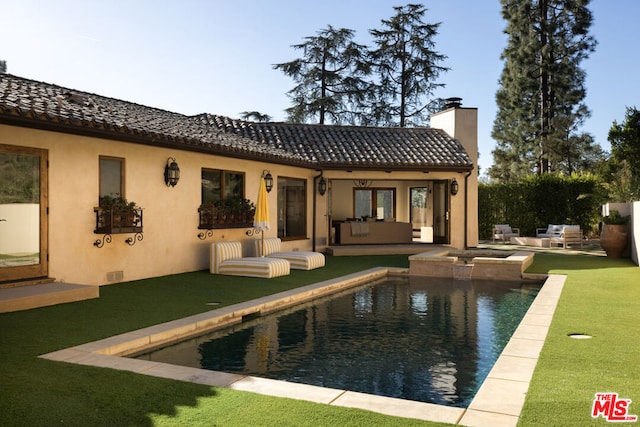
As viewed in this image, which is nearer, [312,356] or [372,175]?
[312,356]

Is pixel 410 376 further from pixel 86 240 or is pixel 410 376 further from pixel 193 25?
pixel 193 25

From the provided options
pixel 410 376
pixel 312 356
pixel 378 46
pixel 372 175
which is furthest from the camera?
pixel 378 46

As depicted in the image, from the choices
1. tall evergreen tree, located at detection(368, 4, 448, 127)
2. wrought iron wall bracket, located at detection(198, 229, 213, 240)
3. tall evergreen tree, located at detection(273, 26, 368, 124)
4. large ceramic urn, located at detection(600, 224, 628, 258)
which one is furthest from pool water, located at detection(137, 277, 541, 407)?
tall evergreen tree, located at detection(368, 4, 448, 127)

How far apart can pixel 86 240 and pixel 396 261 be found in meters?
8.84

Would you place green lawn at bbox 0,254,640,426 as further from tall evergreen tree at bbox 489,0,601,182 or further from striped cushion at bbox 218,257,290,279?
tall evergreen tree at bbox 489,0,601,182

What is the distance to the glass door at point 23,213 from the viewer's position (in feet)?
27.8

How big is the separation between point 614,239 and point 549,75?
16.9 metres

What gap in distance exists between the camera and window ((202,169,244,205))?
1316cm

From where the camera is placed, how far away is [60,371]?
4.89 m

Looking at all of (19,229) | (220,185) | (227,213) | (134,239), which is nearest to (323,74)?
(220,185)

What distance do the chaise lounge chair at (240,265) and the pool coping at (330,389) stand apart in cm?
308

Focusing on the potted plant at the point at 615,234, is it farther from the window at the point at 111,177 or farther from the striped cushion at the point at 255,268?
the window at the point at 111,177

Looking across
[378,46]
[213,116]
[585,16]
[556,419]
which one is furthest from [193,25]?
[585,16]

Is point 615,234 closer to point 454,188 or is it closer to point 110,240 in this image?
point 454,188
